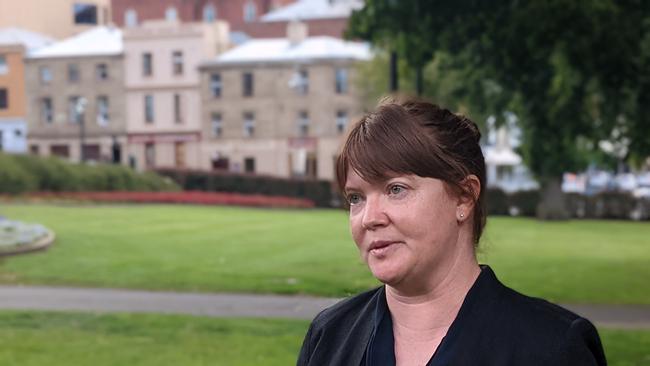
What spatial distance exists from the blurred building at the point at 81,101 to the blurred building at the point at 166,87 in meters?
0.96

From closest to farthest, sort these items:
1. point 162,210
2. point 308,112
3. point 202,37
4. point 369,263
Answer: point 369,263
point 162,210
point 202,37
point 308,112

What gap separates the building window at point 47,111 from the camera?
3274cm

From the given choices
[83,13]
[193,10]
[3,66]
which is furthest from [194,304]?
[193,10]

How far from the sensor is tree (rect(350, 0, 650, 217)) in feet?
44.4

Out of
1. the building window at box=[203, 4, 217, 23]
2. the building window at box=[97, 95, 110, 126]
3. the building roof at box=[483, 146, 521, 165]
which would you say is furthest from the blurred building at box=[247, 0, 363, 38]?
the building window at box=[97, 95, 110, 126]

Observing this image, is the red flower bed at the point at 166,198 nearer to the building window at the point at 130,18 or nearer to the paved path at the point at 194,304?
the building window at the point at 130,18

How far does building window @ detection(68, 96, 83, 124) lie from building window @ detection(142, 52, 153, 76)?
20.4ft

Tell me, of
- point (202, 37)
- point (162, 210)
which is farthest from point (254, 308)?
point (202, 37)

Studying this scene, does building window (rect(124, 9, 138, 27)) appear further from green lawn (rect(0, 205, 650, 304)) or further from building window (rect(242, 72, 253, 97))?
building window (rect(242, 72, 253, 97))

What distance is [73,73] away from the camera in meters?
32.7

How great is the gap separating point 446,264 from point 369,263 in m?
0.20

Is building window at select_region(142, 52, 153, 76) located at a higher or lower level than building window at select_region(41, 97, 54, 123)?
higher

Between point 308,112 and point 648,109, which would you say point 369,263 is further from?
point 308,112

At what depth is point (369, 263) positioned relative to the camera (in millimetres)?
2504
